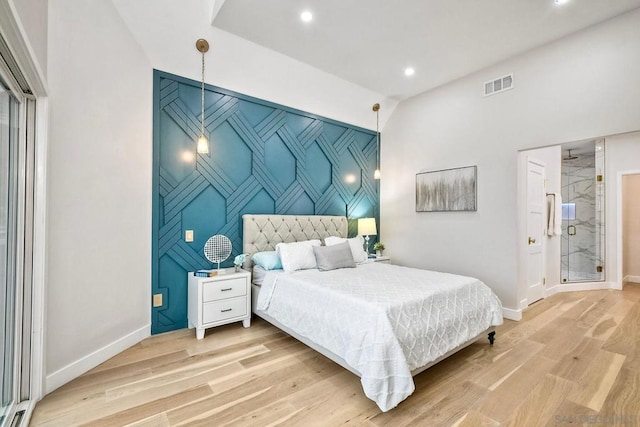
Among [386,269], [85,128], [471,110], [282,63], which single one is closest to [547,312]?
[386,269]

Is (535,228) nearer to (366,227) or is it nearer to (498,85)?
(498,85)

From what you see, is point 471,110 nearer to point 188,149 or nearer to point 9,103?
point 188,149

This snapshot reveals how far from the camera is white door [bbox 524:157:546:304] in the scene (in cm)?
406

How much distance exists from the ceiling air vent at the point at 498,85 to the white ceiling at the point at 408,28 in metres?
0.23

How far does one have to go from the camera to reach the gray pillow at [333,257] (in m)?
3.34

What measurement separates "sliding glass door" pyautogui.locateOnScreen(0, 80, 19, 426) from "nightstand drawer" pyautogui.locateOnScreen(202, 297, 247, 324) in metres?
1.40

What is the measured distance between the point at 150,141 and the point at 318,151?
2.31 meters

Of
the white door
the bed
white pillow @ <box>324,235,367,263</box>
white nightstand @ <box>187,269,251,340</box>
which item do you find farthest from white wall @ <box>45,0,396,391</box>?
the white door

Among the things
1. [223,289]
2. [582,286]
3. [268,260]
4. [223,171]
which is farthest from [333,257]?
[582,286]

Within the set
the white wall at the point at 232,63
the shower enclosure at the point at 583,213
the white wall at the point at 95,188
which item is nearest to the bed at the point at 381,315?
the white wall at the point at 95,188

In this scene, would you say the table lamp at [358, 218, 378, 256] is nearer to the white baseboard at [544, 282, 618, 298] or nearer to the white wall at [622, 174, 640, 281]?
the white baseboard at [544, 282, 618, 298]

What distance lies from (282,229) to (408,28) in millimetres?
2786

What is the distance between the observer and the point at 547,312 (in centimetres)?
385

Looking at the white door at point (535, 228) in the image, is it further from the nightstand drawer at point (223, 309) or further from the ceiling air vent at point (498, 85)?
the nightstand drawer at point (223, 309)
